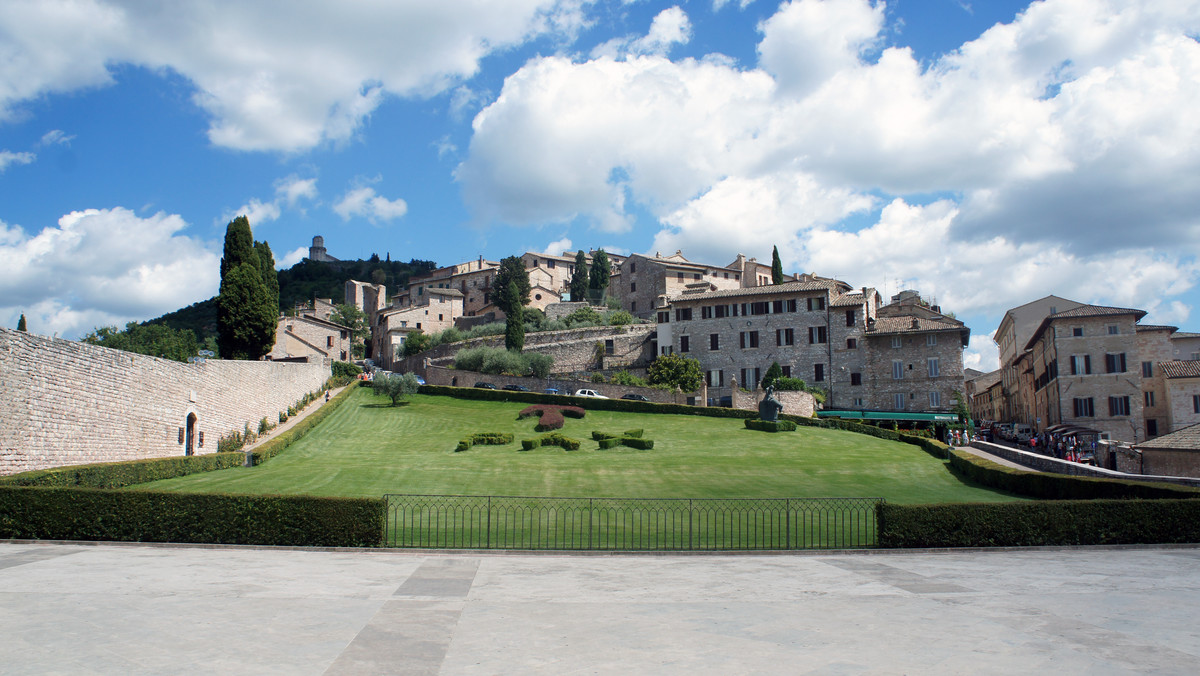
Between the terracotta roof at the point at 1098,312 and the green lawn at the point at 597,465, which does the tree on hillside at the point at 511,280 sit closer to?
the green lawn at the point at 597,465

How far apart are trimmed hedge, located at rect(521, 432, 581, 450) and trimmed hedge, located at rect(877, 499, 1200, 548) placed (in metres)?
21.3

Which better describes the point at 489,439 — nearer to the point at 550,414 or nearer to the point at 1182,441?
the point at 550,414

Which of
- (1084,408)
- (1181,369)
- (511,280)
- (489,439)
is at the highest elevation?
(511,280)

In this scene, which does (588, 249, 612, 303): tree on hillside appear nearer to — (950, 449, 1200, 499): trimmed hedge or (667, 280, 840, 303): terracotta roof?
(667, 280, 840, 303): terracotta roof

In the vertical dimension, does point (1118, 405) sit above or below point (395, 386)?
below

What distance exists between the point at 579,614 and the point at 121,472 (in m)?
18.4

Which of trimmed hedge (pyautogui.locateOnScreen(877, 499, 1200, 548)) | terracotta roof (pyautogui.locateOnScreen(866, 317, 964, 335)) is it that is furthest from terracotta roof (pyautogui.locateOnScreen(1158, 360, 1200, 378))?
trimmed hedge (pyautogui.locateOnScreen(877, 499, 1200, 548))

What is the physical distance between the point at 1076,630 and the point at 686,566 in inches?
280

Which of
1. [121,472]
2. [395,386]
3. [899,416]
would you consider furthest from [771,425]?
[121,472]

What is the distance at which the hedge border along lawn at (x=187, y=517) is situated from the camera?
52.4ft

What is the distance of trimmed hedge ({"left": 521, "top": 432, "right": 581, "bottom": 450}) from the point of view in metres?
36.7

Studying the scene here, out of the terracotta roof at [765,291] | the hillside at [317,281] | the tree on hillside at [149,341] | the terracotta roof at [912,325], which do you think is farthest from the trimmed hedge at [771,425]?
the hillside at [317,281]

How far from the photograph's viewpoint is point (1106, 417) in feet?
166

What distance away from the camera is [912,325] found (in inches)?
2398
